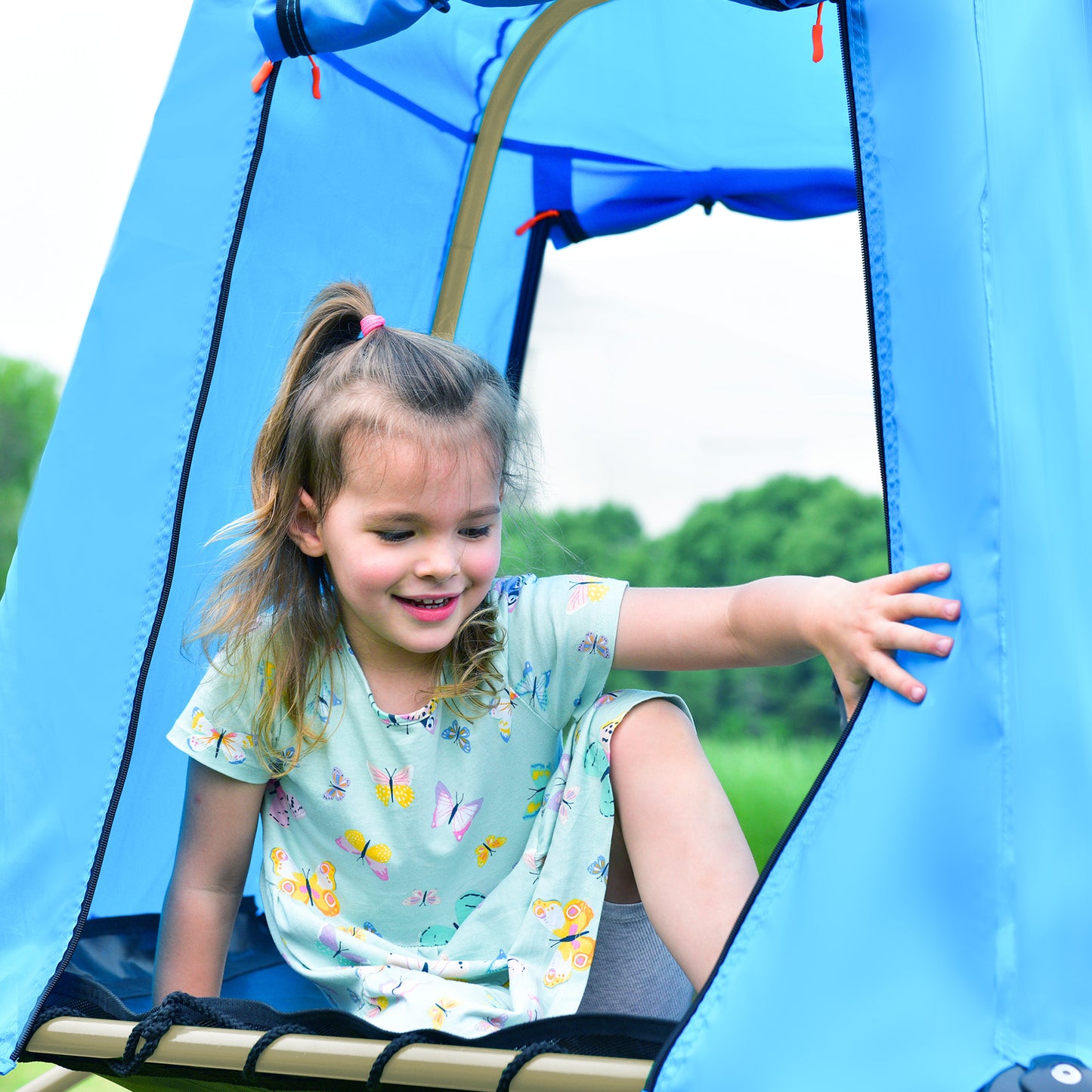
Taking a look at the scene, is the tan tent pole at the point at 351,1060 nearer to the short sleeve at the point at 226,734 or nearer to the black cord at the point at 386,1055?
the black cord at the point at 386,1055

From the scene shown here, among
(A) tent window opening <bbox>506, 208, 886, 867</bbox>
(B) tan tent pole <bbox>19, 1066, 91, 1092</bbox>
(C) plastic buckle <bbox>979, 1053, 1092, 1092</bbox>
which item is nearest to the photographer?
(C) plastic buckle <bbox>979, 1053, 1092, 1092</bbox>

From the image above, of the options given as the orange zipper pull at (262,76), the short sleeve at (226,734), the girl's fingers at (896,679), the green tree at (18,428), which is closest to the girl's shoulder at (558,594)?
the short sleeve at (226,734)

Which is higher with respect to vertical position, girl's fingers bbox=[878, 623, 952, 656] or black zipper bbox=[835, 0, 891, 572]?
black zipper bbox=[835, 0, 891, 572]

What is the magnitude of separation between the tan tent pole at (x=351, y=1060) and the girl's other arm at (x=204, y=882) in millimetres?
193

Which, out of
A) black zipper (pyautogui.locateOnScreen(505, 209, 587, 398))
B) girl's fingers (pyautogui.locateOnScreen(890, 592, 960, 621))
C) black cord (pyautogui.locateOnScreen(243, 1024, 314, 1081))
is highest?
black zipper (pyautogui.locateOnScreen(505, 209, 587, 398))

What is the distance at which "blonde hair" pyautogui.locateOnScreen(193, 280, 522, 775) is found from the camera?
1076mm

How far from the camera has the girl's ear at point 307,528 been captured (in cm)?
113

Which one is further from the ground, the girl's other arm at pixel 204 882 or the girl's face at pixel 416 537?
the girl's face at pixel 416 537

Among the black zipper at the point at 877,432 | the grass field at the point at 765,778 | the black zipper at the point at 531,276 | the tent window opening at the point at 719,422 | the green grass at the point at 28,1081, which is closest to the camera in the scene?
the black zipper at the point at 877,432

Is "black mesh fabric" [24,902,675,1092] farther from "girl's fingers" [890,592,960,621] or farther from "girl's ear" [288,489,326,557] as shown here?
"girl's ear" [288,489,326,557]

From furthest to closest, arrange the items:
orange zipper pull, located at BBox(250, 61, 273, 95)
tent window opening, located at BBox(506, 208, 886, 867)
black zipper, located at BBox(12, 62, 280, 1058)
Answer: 1. tent window opening, located at BBox(506, 208, 886, 867)
2. orange zipper pull, located at BBox(250, 61, 273, 95)
3. black zipper, located at BBox(12, 62, 280, 1058)

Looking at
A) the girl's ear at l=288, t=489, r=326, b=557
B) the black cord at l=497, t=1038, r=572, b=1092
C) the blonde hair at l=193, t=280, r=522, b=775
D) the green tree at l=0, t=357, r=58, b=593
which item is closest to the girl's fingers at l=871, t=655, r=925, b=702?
the black cord at l=497, t=1038, r=572, b=1092

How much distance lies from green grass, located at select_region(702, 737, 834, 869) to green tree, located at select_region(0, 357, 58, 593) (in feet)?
9.44

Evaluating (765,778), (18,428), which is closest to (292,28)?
(765,778)
